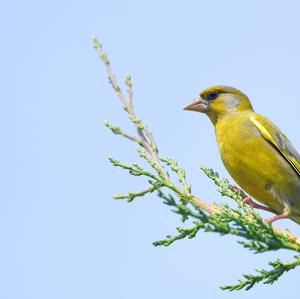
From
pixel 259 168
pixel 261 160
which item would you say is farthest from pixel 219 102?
pixel 259 168

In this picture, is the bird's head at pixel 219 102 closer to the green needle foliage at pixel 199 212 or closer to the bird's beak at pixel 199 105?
the bird's beak at pixel 199 105

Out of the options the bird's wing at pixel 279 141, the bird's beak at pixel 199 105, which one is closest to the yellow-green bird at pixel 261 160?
the bird's wing at pixel 279 141

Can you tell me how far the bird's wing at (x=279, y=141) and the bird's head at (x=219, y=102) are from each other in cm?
51

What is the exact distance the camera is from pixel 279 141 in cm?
617

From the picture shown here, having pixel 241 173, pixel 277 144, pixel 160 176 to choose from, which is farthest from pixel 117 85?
pixel 277 144

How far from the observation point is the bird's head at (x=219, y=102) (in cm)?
683

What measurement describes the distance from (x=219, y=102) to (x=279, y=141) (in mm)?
1046

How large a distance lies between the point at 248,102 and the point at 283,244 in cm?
424

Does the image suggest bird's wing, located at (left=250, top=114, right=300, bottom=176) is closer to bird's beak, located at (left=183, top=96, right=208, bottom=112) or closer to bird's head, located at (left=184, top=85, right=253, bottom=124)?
bird's head, located at (left=184, top=85, right=253, bottom=124)

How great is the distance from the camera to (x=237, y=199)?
4473mm

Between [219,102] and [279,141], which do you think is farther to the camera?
[219,102]

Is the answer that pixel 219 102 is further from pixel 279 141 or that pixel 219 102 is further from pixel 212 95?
pixel 279 141

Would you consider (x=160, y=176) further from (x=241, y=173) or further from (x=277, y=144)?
(x=277, y=144)

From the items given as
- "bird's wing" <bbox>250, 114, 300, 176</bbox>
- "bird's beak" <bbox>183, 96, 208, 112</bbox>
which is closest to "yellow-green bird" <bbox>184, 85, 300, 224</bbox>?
"bird's wing" <bbox>250, 114, 300, 176</bbox>
